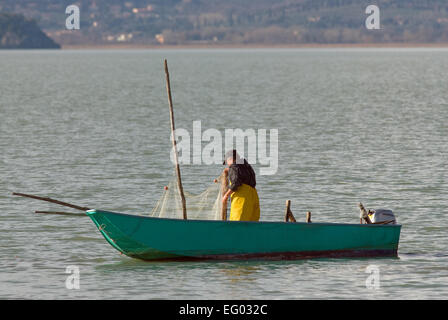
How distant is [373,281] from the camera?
19797 millimetres

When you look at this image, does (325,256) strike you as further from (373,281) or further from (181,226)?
(181,226)

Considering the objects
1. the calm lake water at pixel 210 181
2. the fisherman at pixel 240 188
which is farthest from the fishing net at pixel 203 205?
the calm lake water at pixel 210 181

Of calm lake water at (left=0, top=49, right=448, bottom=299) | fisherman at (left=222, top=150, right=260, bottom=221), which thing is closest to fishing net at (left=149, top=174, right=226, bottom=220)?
fisherman at (left=222, top=150, right=260, bottom=221)

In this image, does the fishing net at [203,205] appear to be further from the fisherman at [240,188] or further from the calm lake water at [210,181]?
the calm lake water at [210,181]

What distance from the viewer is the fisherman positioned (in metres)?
20.6

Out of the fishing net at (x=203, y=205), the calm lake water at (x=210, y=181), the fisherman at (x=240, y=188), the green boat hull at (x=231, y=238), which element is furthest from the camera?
the fishing net at (x=203, y=205)

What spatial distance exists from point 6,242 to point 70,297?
18.1ft

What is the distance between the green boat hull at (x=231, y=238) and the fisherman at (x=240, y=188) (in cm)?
34

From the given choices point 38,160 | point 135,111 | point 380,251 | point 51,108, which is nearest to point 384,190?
point 380,251

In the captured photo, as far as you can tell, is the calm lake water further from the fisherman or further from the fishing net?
the fishing net

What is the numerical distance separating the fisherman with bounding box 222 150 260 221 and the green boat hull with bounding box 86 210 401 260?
340 mm

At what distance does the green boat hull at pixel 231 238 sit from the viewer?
67.2 ft
